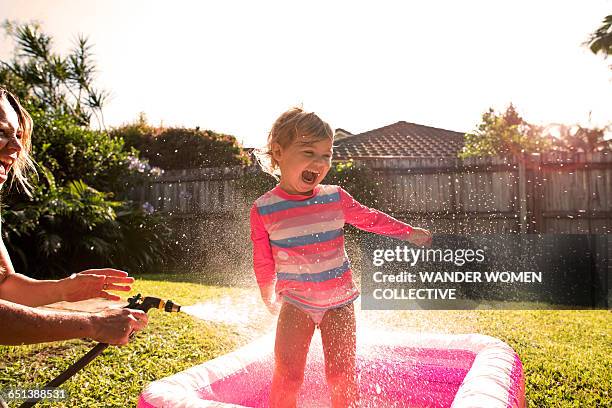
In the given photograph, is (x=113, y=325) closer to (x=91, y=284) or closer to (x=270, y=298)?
(x=91, y=284)

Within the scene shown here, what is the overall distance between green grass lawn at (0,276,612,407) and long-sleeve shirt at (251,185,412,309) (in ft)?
3.47

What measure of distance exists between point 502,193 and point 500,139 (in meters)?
5.98

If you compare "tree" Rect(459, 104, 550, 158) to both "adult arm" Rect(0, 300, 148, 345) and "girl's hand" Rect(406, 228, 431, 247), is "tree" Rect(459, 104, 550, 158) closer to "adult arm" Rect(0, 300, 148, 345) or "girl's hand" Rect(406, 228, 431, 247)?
"girl's hand" Rect(406, 228, 431, 247)

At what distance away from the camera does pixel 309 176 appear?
234 cm

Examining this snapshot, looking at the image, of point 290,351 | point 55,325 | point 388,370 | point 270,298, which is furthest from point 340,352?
Answer: point 55,325

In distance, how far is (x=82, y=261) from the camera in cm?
712

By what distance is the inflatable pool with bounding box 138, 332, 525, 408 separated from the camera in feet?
8.27

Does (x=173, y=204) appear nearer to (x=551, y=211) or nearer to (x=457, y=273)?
(x=457, y=273)

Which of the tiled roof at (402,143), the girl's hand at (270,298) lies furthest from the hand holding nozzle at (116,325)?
the tiled roof at (402,143)

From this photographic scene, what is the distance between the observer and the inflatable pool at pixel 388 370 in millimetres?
2520

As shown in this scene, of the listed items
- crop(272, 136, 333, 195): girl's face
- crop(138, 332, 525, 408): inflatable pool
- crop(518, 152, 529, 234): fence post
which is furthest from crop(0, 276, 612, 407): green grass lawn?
crop(518, 152, 529, 234): fence post

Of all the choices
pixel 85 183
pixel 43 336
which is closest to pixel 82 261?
pixel 85 183

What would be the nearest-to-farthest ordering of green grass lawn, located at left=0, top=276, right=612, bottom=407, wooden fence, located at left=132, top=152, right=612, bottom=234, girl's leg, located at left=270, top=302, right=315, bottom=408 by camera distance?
1. girl's leg, located at left=270, top=302, right=315, bottom=408
2. green grass lawn, located at left=0, top=276, right=612, bottom=407
3. wooden fence, located at left=132, top=152, right=612, bottom=234

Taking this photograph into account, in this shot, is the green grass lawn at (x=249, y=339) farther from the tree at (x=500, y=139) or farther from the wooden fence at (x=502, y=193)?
the tree at (x=500, y=139)
